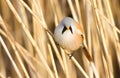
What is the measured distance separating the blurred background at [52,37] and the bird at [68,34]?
0.23 feet

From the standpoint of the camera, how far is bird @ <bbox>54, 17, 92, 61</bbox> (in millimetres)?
1021

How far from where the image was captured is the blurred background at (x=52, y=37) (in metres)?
1.13

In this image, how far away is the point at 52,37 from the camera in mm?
1168

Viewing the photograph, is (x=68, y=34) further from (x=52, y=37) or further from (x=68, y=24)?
(x=52, y=37)

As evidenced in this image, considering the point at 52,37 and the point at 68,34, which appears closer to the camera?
the point at 68,34

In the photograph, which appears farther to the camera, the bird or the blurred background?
the blurred background

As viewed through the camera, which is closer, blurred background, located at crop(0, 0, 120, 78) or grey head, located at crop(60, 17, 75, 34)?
grey head, located at crop(60, 17, 75, 34)

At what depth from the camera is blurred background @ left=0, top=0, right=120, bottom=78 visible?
1.13m

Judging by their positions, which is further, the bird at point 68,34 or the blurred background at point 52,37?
the blurred background at point 52,37

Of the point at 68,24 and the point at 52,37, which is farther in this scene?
the point at 52,37

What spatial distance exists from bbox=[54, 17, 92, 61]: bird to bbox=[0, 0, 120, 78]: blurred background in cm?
7

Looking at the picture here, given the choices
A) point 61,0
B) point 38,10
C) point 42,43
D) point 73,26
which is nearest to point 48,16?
point 61,0

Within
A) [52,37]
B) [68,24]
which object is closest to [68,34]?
[68,24]

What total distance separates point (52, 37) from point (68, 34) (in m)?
0.14
